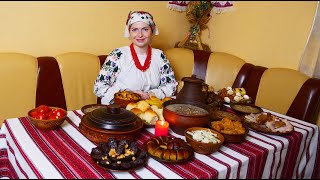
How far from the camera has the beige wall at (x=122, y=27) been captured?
6.95ft

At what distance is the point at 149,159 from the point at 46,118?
1.67 ft

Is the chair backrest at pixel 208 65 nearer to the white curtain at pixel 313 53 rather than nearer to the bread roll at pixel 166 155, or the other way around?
the white curtain at pixel 313 53

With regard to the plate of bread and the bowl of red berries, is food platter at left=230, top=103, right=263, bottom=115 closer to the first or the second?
the plate of bread

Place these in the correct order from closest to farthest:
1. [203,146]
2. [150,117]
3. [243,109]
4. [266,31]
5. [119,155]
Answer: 1. [119,155]
2. [203,146]
3. [150,117]
4. [243,109]
5. [266,31]

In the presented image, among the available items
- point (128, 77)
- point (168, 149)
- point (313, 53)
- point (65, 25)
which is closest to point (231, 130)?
point (168, 149)

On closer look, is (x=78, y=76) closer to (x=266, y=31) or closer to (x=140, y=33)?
(x=140, y=33)

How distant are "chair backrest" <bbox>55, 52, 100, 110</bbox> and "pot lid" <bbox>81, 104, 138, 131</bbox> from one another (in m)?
1.06

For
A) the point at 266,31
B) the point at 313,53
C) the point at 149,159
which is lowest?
the point at 149,159

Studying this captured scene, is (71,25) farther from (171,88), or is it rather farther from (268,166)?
(268,166)

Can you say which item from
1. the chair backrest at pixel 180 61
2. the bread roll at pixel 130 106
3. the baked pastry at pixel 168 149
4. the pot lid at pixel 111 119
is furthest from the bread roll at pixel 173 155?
the chair backrest at pixel 180 61

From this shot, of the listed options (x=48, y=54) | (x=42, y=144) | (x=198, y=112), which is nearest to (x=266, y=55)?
(x=198, y=112)

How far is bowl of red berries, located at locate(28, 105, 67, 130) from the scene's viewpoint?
1.21 metres

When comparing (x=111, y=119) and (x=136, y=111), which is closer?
(x=111, y=119)

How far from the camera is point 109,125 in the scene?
1139 millimetres
